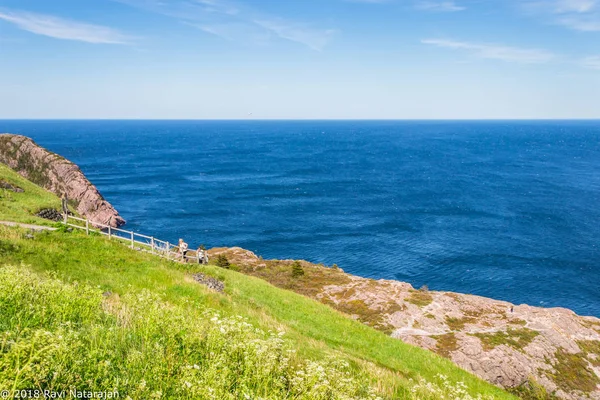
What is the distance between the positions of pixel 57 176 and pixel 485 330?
244 feet

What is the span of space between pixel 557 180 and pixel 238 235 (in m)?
112

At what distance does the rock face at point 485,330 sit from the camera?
2877 cm

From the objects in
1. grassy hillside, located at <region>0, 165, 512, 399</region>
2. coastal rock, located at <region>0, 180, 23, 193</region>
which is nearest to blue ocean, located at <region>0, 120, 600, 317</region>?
coastal rock, located at <region>0, 180, 23, 193</region>

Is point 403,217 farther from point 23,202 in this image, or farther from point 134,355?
point 134,355

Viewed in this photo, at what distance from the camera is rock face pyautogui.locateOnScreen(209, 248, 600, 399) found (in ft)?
94.4

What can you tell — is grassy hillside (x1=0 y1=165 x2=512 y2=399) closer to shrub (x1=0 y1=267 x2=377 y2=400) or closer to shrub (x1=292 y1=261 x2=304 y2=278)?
shrub (x1=0 y1=267 x2=377 y2=400)

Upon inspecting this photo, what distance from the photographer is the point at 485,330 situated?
3294 cm

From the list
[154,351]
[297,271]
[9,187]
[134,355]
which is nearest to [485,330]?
[297,271]

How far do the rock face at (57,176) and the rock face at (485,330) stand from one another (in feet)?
149

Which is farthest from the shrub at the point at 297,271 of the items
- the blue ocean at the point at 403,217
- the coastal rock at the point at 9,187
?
the coastal rock at the point at 9,187

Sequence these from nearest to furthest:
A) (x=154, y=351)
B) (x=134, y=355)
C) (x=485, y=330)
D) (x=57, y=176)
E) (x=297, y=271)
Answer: (x=134, y=355), (x=154, y=351), (x=485, y=330), (x=297, y=271), (x=57, y=176)

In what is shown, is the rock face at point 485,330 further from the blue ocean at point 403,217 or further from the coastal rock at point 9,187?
the coastal rock at point 9,187

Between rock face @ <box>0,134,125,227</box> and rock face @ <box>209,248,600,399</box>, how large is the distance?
4532 centimetres

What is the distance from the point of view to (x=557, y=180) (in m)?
132
